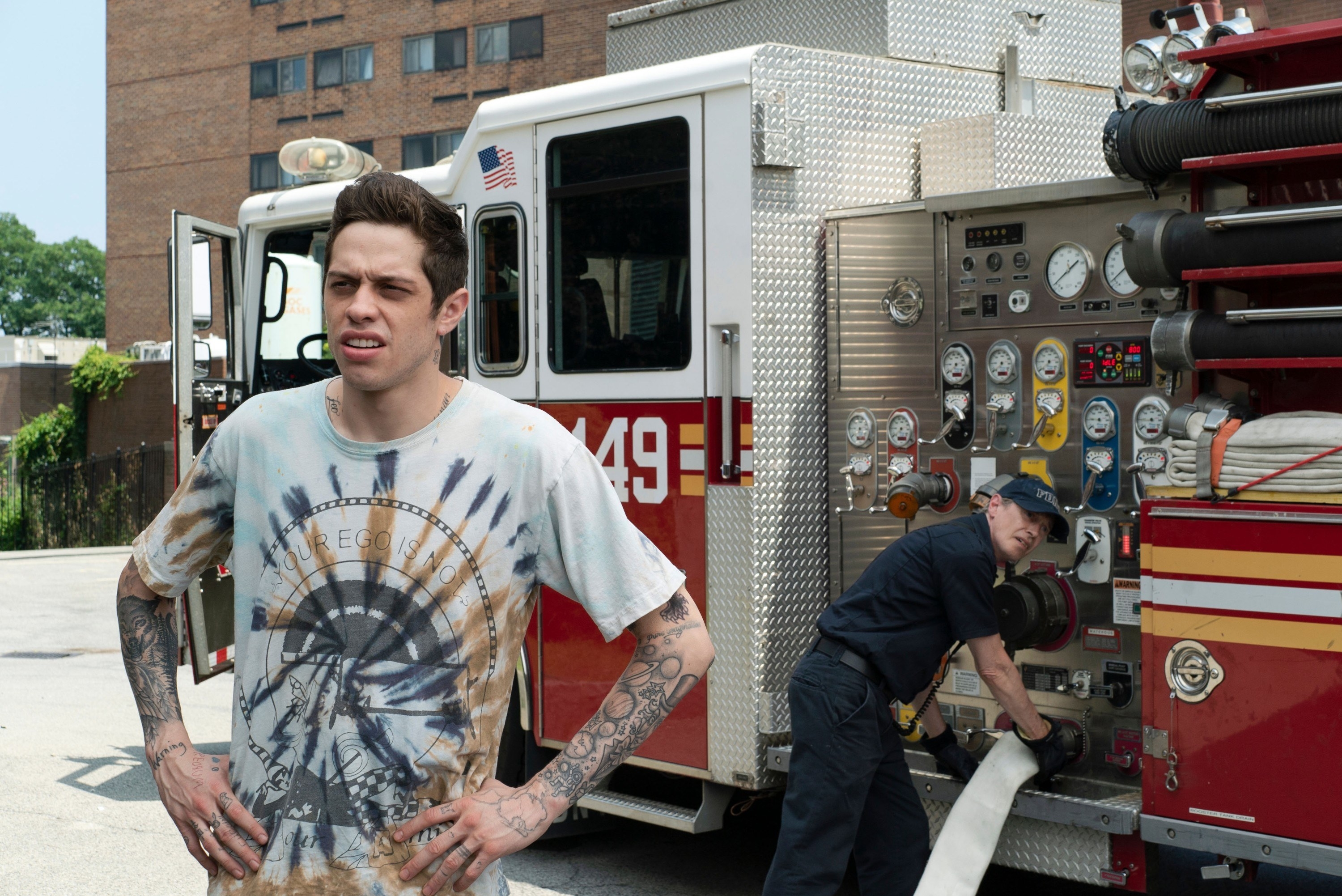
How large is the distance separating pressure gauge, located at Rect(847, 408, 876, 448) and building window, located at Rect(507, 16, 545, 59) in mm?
34911

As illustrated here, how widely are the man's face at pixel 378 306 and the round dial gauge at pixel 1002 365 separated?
3.05 m

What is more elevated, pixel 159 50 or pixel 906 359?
pixel 159 50

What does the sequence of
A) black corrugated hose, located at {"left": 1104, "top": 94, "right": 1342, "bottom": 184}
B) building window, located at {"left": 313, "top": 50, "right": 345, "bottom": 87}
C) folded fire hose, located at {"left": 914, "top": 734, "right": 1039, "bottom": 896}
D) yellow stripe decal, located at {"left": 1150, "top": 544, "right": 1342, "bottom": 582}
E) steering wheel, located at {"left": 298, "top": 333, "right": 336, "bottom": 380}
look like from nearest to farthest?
yellow stripe decal, located at {"left": 1150, "top": 544, "right": 1342, "bottom": 582}
black corrugated hose, located at {"left": 1104, "top": 94, "right": 1342, "bottom": 184}
folded fire hose, located at {"left": 914, "top": 734, "right": 1039, "bottom": 896}
steering wheel, located at {"left": 298, "top": 333, "right": 336, "bottom": 380}
building window, located at {"left": 313, "top": 50, "right": 345, "bottom": 87}

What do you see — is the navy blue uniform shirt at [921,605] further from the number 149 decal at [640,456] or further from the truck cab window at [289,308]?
the truck cab window at [289,308]

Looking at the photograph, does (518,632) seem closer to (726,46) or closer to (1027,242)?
(1027,242)

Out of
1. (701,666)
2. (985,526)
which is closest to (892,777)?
(985,526)

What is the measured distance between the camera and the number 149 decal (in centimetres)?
554

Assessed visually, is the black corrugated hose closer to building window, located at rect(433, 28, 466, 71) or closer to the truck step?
the truck step

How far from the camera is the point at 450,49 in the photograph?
41062 millimetres

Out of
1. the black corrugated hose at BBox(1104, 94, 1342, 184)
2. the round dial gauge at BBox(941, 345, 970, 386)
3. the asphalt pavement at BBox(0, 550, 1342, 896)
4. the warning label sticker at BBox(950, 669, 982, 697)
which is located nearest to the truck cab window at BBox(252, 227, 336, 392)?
the asphalt pavement at BBox(0, 550, 1342, 896)

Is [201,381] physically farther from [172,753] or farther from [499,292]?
[172,753]

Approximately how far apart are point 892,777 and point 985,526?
86 cm

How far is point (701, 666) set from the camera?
7.64 feet

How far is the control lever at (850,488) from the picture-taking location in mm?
5352
